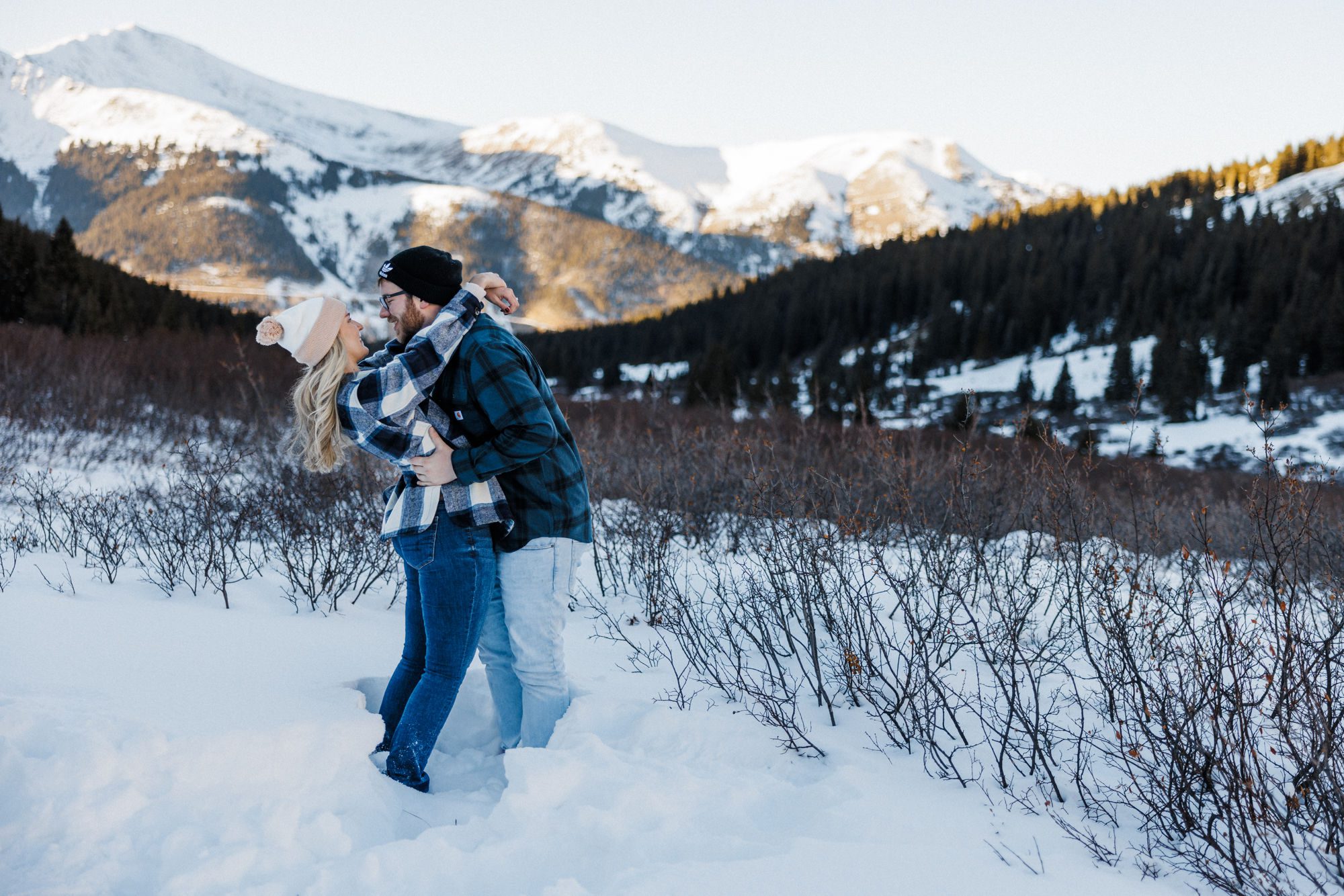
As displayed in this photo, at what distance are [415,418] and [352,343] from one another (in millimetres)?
310

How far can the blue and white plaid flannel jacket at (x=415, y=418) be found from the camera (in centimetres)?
199

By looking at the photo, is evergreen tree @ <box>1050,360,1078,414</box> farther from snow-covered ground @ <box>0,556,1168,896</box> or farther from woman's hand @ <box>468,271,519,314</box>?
woman's hand @ <box>468,271,519,314</box>

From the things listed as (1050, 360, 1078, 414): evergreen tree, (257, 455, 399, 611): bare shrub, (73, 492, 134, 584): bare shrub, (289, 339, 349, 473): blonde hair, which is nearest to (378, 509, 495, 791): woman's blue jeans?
(289, 339, 349, 473): blonde hair

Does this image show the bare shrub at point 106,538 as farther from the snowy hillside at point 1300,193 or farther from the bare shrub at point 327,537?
the snowy hillside at point 1300,193

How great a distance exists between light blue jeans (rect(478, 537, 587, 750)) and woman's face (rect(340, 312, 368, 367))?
2.33 ft

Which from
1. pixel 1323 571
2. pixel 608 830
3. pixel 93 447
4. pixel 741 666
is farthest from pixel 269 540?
pixel 93 447

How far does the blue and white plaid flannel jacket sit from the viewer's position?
6.51 feet

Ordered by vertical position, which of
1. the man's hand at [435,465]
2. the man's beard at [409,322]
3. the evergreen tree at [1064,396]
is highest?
the man's beard at [409,322]

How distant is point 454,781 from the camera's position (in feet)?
8.09

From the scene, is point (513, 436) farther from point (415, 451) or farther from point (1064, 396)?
point (1064, 396)

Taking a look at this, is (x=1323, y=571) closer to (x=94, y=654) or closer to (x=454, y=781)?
(x=454, y=781)

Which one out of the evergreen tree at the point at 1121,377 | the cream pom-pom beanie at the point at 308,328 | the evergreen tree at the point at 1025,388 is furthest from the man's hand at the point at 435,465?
the evergreen tree at the point at 1025,388

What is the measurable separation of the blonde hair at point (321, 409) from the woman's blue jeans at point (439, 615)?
0.32 meters

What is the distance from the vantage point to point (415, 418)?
205cm
